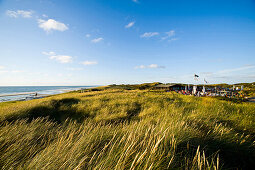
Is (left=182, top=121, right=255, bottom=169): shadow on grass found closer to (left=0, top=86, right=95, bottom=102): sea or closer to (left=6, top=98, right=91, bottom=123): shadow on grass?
(left=6, top=98, right=91, bottom=123): shadow on grass

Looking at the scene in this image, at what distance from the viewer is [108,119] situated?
4922 mm

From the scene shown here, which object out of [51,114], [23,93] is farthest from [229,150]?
[23,93]

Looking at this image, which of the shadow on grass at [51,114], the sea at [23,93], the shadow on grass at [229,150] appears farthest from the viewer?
the sea at [23,93]

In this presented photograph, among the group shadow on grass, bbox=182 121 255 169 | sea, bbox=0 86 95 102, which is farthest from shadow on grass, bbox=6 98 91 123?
sea, bbox=0 86 95 102

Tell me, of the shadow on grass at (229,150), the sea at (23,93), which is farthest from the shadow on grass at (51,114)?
the sea at (23,93)

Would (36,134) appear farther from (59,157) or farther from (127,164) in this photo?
(127,164)

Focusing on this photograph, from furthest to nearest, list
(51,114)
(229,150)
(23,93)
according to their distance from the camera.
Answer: (23,93) → (51,114) → (229,150)

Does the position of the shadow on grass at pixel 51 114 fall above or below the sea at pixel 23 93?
above

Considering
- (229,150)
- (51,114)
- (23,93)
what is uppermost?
(229,150)

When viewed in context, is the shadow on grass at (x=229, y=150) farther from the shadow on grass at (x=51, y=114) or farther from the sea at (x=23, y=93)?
the sea at (x=23, y=93)

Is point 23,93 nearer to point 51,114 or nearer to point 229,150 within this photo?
point 51,114

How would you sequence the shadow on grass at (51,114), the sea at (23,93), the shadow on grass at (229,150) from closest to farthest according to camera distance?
the shadow on grass at (229,150) → the shadow on grass at (51,114) → the sea at (23,93)

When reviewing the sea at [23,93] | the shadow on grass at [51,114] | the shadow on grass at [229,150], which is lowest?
the sea at [23,93]

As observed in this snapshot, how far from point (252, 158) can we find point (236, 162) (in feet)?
1.65
